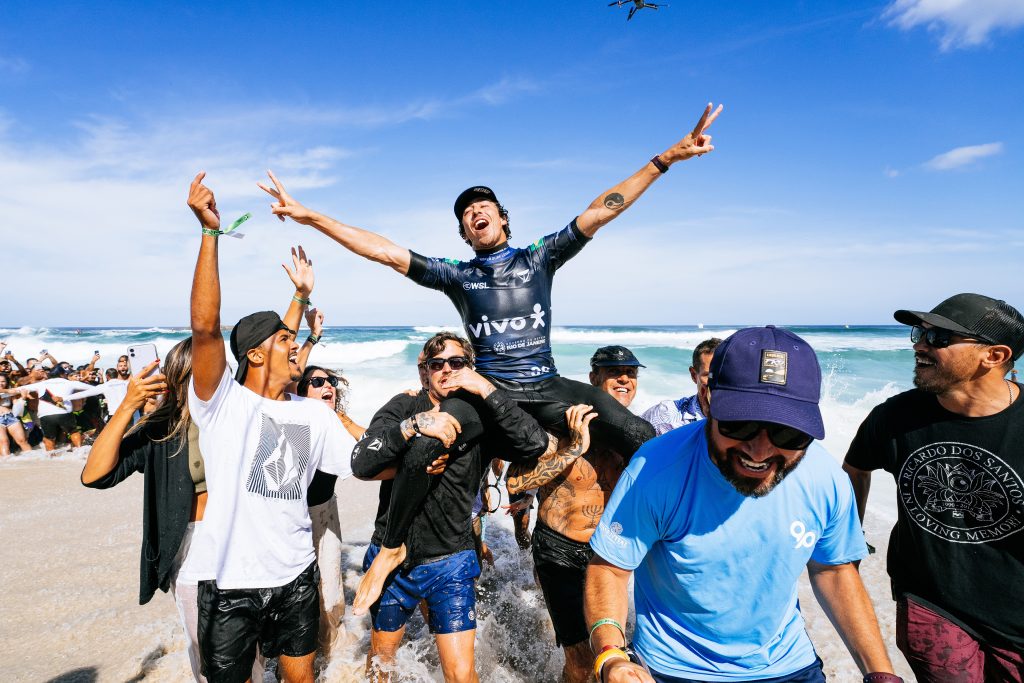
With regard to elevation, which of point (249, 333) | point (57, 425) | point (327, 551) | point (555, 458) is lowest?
point (57, 425)

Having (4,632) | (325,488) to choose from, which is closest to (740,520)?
(325,488)

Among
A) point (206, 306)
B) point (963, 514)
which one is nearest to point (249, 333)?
point (206, 306)

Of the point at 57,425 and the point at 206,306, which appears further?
the point at 57,425

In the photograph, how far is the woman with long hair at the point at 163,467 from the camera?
2902 mm

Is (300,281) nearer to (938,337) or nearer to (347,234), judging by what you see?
(347,234)

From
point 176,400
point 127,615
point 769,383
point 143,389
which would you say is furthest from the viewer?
point 127,615

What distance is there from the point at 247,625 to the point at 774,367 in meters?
2.65

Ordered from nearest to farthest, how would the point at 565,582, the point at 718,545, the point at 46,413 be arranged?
the point at 718,545
the point at 565,582
the point at 46,413

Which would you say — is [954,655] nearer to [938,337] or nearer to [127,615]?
[938,337]

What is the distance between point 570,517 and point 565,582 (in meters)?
0.41

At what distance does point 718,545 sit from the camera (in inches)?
76.6

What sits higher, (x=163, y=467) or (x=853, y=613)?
(x=163, y=467)

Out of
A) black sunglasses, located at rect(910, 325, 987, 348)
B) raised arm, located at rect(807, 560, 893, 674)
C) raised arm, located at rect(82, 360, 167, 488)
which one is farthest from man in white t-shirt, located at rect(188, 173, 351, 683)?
black sunglasses, located at rect(910, 325, 987, 348)

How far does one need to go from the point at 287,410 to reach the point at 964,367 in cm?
335
